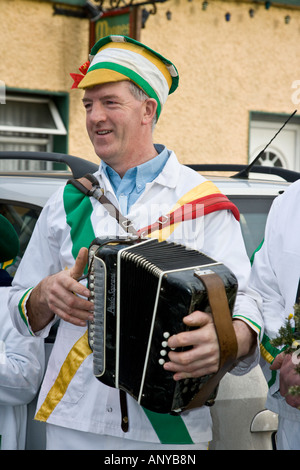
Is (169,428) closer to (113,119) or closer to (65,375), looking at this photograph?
(65,375)

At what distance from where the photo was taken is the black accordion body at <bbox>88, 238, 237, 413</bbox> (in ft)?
7.11

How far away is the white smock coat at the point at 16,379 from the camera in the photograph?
295 cm

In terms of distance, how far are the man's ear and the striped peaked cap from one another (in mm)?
23

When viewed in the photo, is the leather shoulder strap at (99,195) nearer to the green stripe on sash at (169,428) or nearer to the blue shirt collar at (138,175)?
the blue shirt collar at (138,175)

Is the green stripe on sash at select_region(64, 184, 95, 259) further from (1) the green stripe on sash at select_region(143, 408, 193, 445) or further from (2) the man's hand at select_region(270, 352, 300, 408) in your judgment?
(2) the man's hand at select_region(270, 352, 300, 408)

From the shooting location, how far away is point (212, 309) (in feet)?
7.11

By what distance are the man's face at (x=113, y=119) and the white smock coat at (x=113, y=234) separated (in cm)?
12

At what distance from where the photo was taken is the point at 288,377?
7.20 ft
